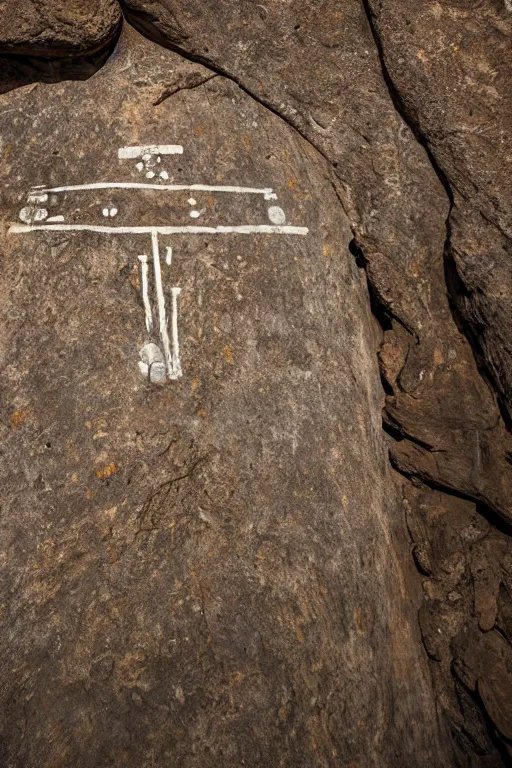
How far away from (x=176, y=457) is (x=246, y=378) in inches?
13.4

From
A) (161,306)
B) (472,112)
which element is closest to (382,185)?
(472,112)

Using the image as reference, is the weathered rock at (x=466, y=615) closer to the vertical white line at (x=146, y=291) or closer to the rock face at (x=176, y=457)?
the rock face at (x=176, y=457)

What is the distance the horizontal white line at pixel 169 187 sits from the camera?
2.73m

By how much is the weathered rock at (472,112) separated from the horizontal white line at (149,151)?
0.75 metres

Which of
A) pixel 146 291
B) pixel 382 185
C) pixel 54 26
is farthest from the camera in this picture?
pixel 382 185

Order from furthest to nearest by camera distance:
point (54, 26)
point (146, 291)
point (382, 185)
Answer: point (382, 185), point (146, 291), point (54, 26)

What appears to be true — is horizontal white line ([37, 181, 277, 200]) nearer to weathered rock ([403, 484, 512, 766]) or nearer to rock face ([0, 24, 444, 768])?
rock face ([0, 24, 444, 768])

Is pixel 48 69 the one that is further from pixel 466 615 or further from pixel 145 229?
pixel 466 615

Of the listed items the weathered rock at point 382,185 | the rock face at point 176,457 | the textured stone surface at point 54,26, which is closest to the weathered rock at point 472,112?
the weathered rock at point 382,185

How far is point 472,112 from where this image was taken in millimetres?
2701

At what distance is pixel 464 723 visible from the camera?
2.93 meters

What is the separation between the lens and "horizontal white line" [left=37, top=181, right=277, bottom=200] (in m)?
2.73

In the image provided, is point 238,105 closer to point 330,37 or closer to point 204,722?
point 330,37

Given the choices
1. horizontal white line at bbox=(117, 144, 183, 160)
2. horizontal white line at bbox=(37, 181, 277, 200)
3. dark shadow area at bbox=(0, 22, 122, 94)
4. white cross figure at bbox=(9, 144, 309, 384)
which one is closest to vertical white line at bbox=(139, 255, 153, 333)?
white cross figure at bbox=(9, 144, 309, 384)
